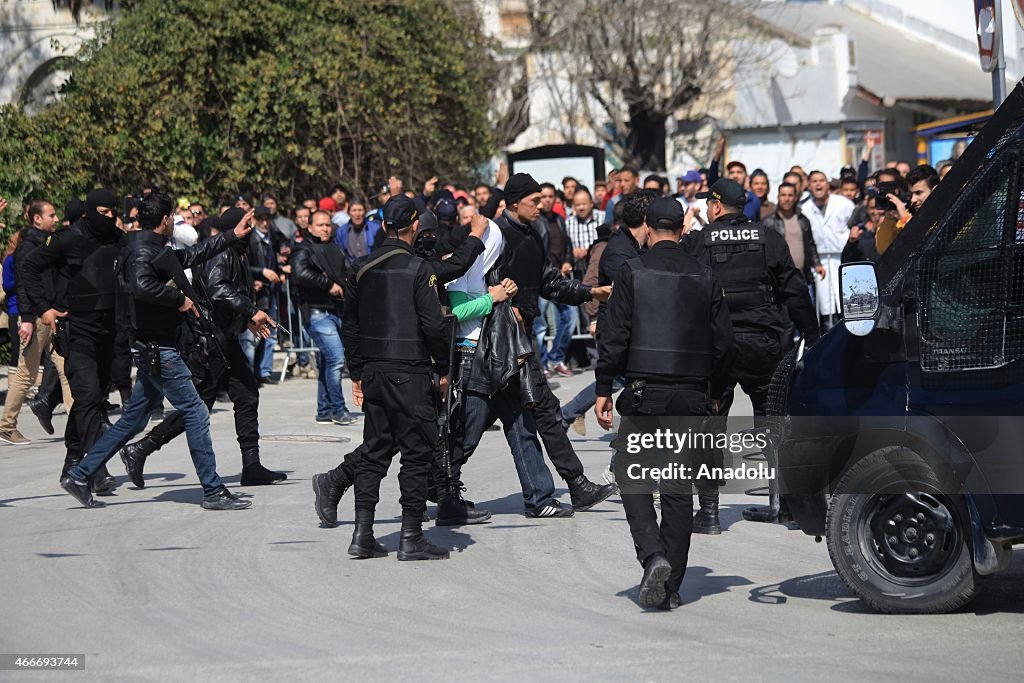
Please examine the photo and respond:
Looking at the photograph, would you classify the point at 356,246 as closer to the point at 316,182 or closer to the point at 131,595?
the point at 316,182

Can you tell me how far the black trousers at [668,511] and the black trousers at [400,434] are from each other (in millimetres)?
1390

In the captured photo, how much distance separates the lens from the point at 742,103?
39.3 m

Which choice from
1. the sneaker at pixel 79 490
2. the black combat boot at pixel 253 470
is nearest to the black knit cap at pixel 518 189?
the black combat boot at pixel 253 470

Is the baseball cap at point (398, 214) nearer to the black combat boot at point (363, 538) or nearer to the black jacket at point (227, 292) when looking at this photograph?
the black combat boot at point (363, 538)

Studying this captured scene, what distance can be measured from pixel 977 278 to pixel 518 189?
368cm

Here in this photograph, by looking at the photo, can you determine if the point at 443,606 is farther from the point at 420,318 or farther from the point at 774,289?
the point at 774,289

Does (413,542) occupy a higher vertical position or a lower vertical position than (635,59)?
lower

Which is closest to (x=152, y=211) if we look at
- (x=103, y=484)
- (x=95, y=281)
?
(x=95, y=281)

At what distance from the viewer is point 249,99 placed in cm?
2220

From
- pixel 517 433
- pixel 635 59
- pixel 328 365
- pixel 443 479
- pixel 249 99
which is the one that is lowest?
pixel 443 479

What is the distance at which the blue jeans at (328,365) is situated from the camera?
13.9 m

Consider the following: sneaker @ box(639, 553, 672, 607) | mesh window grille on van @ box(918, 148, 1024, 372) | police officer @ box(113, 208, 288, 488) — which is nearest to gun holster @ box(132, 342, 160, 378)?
police officer @ box(113, 208, 288, 488)

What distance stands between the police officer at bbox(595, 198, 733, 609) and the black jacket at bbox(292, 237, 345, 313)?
748 centimetres

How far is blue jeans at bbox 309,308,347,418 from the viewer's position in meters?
13.9
